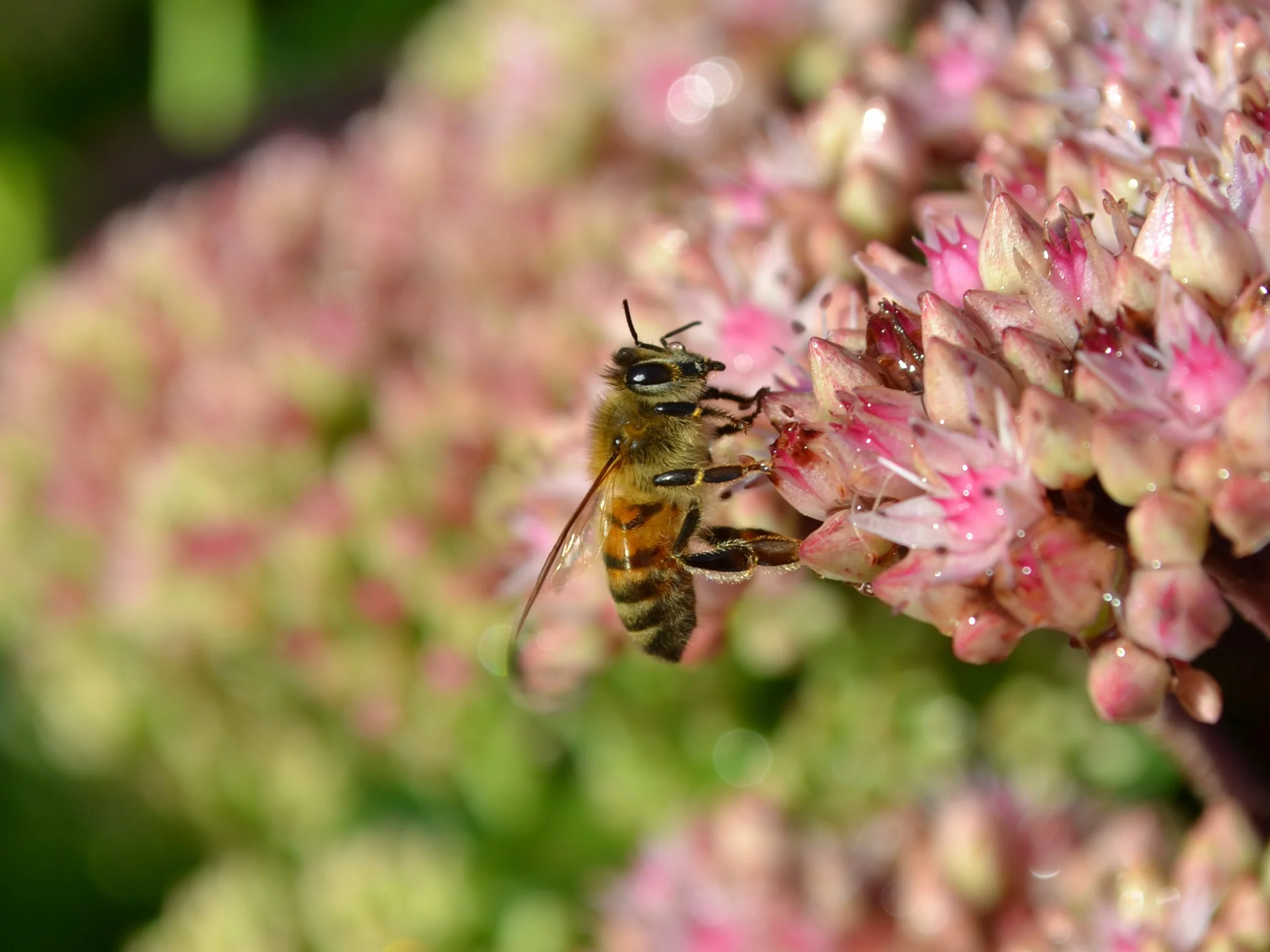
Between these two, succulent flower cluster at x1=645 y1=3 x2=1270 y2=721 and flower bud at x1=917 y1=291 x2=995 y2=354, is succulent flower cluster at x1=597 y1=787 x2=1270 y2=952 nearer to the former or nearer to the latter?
succulent flower cluster at x1=645 y1=3 x2=1270 y2=721

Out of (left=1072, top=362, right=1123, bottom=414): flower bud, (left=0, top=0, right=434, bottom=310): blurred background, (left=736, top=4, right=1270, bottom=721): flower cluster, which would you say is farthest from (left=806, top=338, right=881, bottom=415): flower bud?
(left=0, top=0, right=434, bottom=310): blurred background

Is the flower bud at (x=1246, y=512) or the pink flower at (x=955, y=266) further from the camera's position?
the pink flower at (x=955, y=266)

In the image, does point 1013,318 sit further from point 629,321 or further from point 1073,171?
point 629,321

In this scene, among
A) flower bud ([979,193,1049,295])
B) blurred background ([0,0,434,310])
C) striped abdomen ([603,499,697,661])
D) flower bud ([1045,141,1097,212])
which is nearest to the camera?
flower bud ([979,193,1049,295])

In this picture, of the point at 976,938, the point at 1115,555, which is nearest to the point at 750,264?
the point at 1115,555

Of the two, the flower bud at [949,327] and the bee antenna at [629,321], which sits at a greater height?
the flower bud at [949,327]

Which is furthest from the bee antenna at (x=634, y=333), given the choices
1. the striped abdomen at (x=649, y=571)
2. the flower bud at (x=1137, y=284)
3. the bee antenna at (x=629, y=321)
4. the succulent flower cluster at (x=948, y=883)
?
the succulent flower cluster at (x=948, y=883)

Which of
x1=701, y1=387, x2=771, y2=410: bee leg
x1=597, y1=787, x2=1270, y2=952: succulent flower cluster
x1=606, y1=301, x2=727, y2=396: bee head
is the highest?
x1=606, y1=301, x2=727, y2=396: bee head

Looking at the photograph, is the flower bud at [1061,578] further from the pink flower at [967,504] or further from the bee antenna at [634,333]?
the bee antenna at [634,333]
